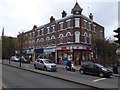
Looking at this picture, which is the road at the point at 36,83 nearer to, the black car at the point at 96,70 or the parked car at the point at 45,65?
the black car at the point at 96,70

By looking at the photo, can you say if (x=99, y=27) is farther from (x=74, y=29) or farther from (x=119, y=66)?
(x=119, y=66)

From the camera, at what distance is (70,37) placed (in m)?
47.8

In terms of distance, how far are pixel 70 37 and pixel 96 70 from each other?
21.9 m

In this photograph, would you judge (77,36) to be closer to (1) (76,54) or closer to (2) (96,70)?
(1) (76,54)

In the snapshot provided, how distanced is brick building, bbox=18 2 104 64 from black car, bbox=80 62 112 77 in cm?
1841

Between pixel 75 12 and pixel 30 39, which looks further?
pixel 30 39

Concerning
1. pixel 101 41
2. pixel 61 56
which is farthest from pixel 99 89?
pixel 61 56

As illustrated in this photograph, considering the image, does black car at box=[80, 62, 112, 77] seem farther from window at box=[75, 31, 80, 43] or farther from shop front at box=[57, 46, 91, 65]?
window at box=[75, 31, 80, 43]

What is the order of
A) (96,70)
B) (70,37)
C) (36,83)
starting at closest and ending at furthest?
1. (36,83)
2. (96,70)
3. (70,37)

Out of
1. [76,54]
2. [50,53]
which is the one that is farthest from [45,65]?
[50,53]

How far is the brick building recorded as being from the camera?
46969 mm

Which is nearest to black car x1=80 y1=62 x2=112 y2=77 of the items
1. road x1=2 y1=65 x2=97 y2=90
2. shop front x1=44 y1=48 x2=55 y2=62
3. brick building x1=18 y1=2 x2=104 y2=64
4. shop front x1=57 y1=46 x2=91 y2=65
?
road x1=2 y1=65 x2=97 y2=90

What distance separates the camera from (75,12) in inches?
1882

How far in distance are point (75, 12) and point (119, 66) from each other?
2085cm
